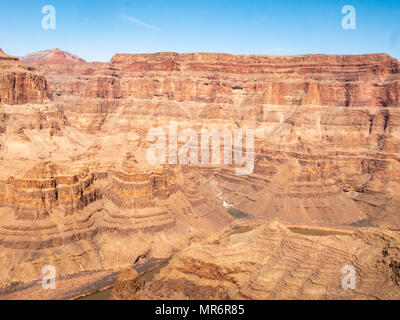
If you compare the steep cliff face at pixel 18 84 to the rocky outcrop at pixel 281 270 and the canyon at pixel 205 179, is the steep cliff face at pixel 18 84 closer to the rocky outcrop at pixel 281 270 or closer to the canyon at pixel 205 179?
the canyon at pixel 205 179

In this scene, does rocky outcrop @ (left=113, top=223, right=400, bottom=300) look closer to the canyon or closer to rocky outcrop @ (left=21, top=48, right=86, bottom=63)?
the canyon

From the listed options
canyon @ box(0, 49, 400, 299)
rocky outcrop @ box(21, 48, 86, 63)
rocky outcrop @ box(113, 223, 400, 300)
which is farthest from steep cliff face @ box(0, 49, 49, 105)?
rocky outcrop @ box(21, 48, 86, 63)

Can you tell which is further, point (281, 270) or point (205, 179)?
point (205, 179)

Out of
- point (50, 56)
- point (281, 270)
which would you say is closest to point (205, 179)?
point (281, 270)

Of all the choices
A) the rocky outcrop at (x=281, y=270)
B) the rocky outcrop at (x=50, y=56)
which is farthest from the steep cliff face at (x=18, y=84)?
the rocky outcrop at (x=50, y=56)

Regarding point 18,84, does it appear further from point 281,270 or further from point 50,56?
point 50,56
